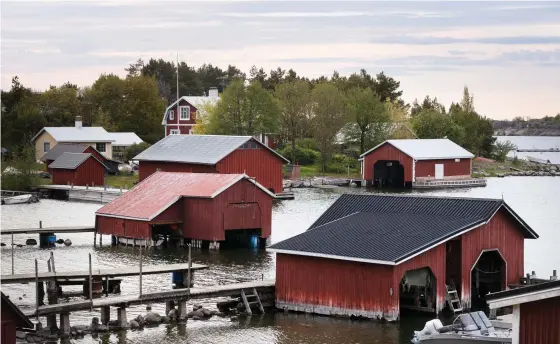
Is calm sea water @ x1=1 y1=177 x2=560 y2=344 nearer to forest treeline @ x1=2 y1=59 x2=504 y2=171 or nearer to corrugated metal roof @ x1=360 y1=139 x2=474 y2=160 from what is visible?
corrugated metal roof @ x1=360 y1=139 x2=474 y2=160

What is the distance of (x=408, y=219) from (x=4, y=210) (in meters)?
35.8

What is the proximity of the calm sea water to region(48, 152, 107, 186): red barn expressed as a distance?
17.6 ft

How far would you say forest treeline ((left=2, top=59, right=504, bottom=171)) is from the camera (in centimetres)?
8431

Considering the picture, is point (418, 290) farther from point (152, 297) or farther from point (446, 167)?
point (446, 167)

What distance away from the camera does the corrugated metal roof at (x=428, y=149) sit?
254 feet

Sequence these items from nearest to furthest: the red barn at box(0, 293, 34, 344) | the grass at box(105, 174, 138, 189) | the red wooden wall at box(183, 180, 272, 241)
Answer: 1. the red barn at box(0, 293, 34, 344)
2. the red wooden wall at box(183, 180, 272, 241)
3. the grass at box(105, 174, 138, 189)

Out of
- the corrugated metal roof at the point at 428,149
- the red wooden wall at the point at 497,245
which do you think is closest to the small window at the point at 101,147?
the corrugated metal roof at the point at 428,149

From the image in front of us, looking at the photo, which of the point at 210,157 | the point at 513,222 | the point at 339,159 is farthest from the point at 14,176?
the point at 513,222

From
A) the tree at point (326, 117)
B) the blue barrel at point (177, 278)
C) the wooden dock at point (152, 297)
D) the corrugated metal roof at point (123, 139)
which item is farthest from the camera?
the corrugated metal roof at point (123, 139)

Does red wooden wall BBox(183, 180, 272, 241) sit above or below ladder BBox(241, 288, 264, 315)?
above

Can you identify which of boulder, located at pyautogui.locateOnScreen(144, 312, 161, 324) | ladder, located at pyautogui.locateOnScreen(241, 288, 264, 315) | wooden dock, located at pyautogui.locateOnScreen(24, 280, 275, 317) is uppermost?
wooden dock, located at pyautogui.locateOnScreen(24, 280, 275, 317)

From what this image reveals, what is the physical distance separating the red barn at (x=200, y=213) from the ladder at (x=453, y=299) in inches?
608

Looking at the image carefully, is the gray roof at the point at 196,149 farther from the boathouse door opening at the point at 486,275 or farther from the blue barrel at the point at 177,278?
the boathouse door opening at the point at 486,275

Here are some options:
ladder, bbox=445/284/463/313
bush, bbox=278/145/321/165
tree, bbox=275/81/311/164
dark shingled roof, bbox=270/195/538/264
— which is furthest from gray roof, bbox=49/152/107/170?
ladder, bbox=445/284/463/313
